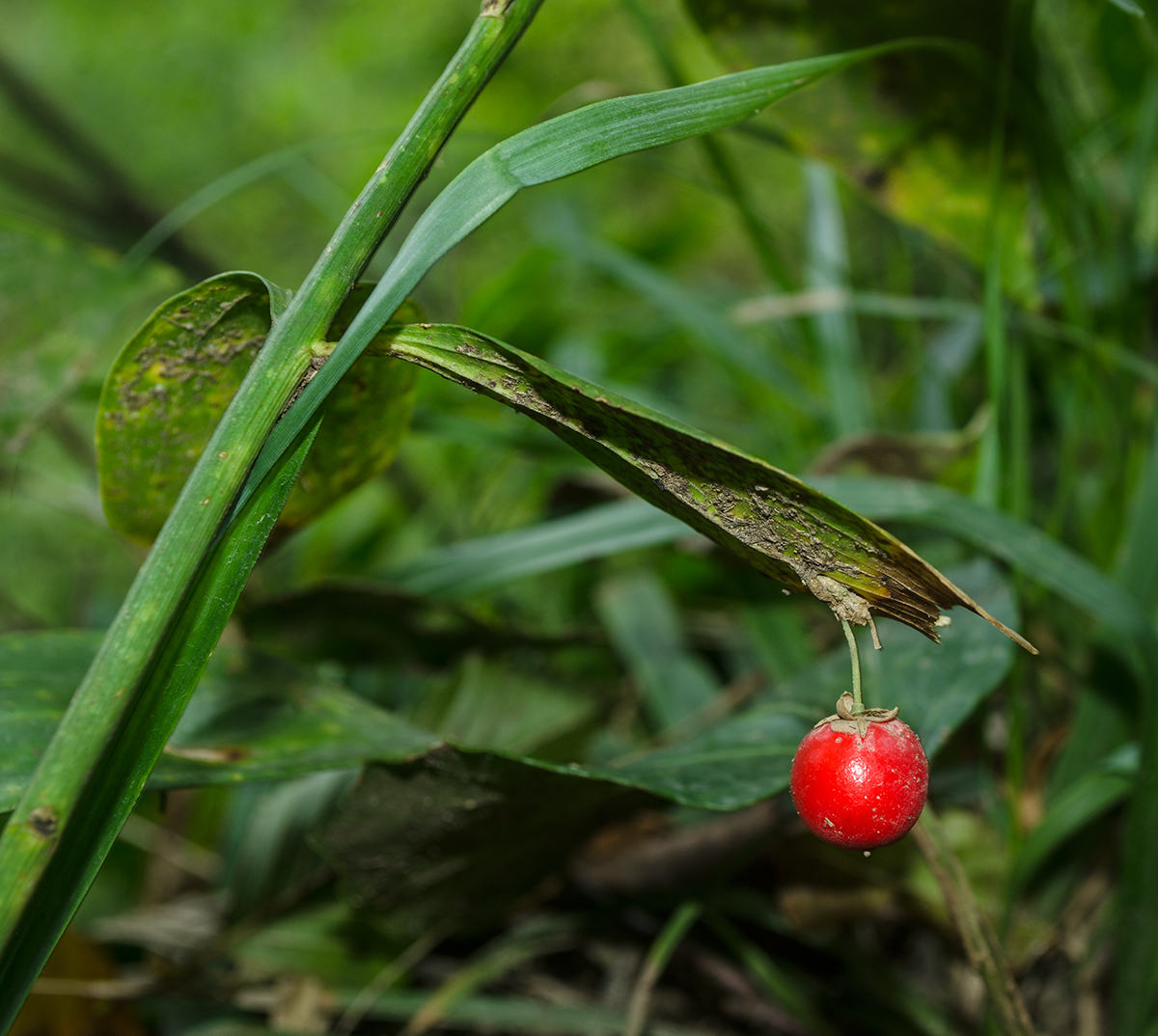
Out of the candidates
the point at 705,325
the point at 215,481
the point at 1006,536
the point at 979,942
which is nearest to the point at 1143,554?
the point at 1006,536

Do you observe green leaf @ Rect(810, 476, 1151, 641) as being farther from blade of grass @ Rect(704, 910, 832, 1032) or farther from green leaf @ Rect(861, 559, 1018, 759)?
blade of grass @ Rect(704, 910, 832, 1032)

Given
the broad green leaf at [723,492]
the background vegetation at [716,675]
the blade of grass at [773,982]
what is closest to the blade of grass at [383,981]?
the background vegetation at [716,675]

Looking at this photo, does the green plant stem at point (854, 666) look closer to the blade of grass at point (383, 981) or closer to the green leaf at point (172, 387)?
the green leaf at point (172, 387)

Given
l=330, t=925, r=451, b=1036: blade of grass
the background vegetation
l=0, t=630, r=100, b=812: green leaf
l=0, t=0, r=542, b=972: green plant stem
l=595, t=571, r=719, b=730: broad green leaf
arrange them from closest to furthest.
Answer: l=0, t=0, r=542, b=972: green plant stem, l=0, t=630, r=100, b=812: green leaf, the background vegetation, l=330, t=925, r=451, b=1036: blade of grass, l=595, t=571, r=719, b=730: broad green leaf

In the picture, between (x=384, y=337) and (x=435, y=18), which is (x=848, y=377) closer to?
(x=384, y=337)

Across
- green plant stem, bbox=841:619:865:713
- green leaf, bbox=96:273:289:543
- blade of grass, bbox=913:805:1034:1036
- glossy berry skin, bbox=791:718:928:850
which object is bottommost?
blade of grass, bbox=913:805:1034:1036

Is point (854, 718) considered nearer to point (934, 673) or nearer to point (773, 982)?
point (934, 673)

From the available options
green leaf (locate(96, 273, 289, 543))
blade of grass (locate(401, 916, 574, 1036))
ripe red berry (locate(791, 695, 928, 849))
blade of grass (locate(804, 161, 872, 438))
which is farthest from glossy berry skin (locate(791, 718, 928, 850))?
blade of grass (locate(804, 161, 872, 438))
